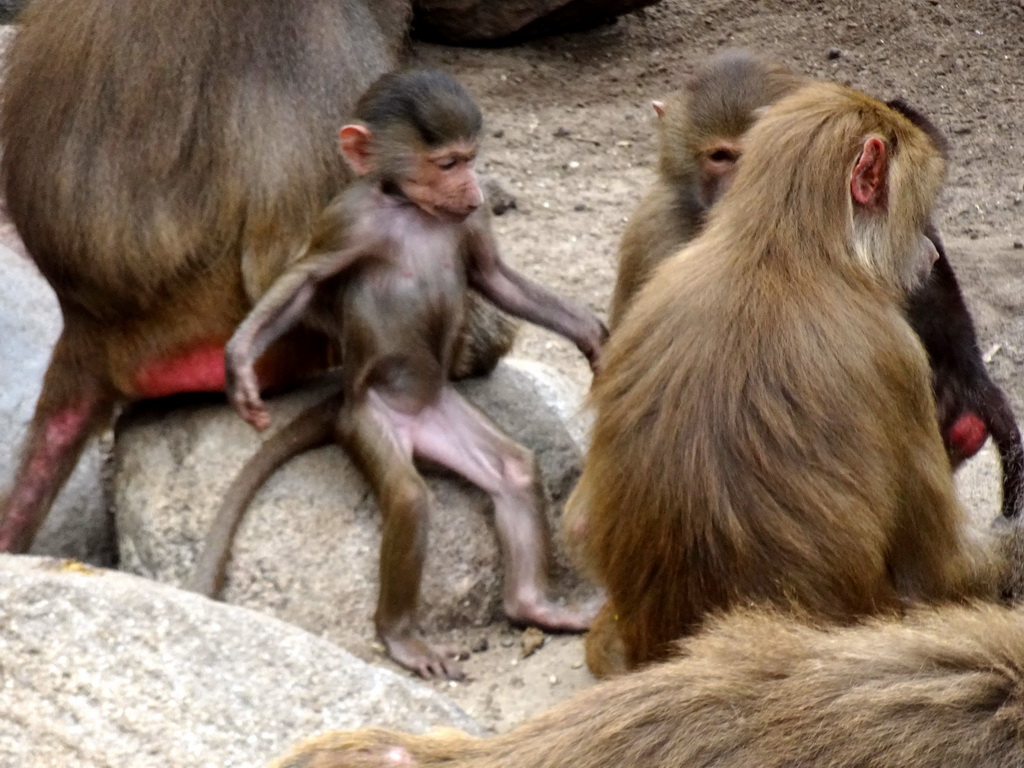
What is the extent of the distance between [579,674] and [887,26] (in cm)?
514

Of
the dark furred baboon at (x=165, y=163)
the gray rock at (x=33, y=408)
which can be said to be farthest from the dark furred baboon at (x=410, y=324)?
the gray rock at (x=33, y=408)

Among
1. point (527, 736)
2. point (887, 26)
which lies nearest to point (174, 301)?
point (527, 736)

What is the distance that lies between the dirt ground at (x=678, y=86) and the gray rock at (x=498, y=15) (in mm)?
87

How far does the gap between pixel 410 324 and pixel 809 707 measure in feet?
6.47

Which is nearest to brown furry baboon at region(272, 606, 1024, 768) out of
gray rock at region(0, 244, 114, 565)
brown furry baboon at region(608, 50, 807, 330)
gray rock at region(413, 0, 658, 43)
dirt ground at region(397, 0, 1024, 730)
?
brown furry baboon at region(608, 50, 807, 330)

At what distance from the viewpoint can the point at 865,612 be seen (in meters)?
2.56

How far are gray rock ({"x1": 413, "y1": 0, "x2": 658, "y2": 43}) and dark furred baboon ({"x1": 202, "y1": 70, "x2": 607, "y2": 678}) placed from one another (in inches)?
151

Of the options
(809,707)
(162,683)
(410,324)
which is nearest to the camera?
(809,707)

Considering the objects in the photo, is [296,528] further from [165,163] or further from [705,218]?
[705,218]

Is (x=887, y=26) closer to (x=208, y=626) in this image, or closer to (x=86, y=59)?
(x=86, y=59)

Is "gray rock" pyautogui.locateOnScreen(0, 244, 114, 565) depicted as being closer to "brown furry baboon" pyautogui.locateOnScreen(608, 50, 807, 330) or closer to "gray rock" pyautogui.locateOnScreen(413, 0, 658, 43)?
"brown furry baboon" pyautogui.locateOnScreen(608, 50, 807, 330)

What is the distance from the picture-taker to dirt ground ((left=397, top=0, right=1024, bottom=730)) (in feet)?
17.8

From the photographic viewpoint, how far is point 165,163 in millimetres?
3500

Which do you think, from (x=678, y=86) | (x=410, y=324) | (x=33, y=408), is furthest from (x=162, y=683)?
(x=678, y=86)
